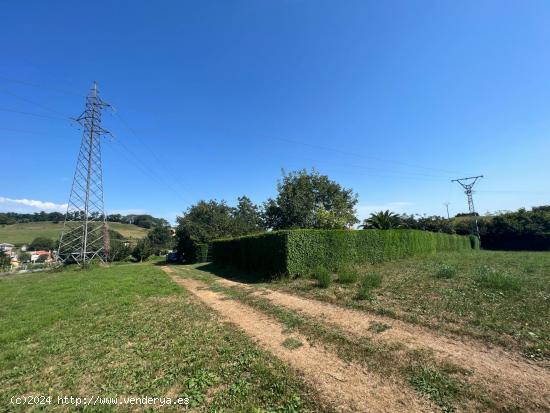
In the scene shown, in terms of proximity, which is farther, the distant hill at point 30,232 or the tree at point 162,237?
the distant hill at point 30,232

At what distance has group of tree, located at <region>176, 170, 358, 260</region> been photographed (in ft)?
115

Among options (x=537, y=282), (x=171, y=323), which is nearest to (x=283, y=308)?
(x=171, y=323)

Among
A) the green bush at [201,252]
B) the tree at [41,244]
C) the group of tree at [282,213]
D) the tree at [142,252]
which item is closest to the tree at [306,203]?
the group of tree at [282,213]

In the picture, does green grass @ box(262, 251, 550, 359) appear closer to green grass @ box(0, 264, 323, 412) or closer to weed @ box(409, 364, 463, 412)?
weed @ box(409, 364, 463, 412)

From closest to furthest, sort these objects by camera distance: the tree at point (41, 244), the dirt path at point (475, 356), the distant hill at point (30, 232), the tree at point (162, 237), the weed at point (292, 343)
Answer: the dirt path at point (475, 356), the weed at point (292, 343), the tree at point (162, 237), the tree at point (41, 244), the distant hill at point (30, 232)

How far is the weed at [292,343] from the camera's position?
5031mm

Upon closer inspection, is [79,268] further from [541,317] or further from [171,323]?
[541,317]

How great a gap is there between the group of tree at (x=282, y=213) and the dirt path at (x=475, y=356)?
26.2 metres

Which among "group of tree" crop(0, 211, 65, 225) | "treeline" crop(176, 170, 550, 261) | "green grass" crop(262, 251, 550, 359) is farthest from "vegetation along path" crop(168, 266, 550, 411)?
"group of tree" crop(0, 211, 65, 225)

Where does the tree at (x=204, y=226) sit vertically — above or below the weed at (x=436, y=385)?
above

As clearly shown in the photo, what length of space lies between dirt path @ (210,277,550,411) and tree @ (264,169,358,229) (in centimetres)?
2569

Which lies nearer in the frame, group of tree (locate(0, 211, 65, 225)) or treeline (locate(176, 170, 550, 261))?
treeline (locate(176, 170, 550, 261))

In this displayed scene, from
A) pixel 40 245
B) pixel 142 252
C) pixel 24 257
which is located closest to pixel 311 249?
pixel 142 252

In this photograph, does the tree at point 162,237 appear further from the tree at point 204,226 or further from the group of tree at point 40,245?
the tree at point 204,226
